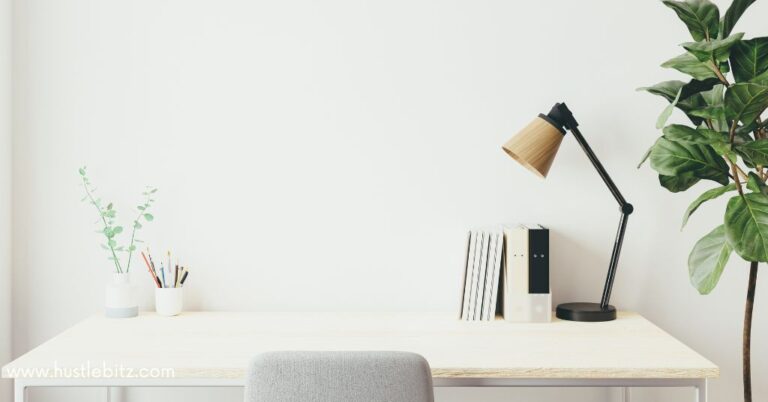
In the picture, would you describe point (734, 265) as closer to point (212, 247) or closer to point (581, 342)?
point (581, 342)

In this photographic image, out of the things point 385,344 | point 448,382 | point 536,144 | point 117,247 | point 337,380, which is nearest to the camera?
point 337,380

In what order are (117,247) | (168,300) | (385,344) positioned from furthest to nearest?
(117,247) < (168,300) < (385,344)

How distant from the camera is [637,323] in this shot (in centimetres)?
212

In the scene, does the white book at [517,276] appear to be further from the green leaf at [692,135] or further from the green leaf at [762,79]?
the green leaf at [762,79]

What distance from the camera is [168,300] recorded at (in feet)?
7.27

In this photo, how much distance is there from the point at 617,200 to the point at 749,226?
1.60ft

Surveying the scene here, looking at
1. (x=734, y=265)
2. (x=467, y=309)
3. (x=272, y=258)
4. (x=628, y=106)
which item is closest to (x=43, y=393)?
(x=272, y=258)

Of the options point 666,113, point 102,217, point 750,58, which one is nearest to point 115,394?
point 102,217

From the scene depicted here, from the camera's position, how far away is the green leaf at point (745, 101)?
1.71 m

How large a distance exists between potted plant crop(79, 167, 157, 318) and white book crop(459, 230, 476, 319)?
980mm

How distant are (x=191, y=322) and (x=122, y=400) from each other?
0.47 metres

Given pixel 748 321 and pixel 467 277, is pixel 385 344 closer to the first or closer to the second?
pixel 467 277

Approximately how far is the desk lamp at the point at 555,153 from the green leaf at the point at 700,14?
0.43 metres

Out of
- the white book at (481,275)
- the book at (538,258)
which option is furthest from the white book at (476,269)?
the book at (538,258)
